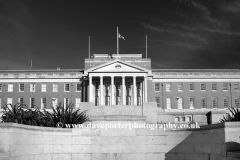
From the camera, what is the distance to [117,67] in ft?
243

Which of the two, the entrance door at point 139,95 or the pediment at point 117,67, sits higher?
the pediment at point 117,67

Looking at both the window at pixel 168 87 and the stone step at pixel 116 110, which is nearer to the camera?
the stone step at pixel 116 110

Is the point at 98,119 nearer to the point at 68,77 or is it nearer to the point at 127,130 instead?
the point at 127,130

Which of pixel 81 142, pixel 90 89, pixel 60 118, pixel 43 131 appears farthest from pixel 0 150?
pixel 90 89

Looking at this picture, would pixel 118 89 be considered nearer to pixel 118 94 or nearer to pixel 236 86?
pixel 118 94

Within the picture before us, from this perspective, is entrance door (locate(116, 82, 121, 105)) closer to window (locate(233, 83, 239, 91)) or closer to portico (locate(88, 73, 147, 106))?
portico (locate(88, 73, 147, 106))

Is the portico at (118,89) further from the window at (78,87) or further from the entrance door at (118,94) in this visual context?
the window at (78,87)

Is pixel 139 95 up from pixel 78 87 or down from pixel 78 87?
down

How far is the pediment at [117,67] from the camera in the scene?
73.2 meters

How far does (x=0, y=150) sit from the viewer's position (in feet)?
49.3

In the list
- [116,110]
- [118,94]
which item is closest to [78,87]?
[118,94]

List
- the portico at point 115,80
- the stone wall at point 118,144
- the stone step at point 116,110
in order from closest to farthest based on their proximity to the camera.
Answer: the stone wall at point 118,144, the stone step at point 116,110, the portico at point 115,80

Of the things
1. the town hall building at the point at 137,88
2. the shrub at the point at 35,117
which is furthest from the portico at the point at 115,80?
the shrub at the point at 35,117

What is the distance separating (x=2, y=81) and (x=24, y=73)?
5468mm
